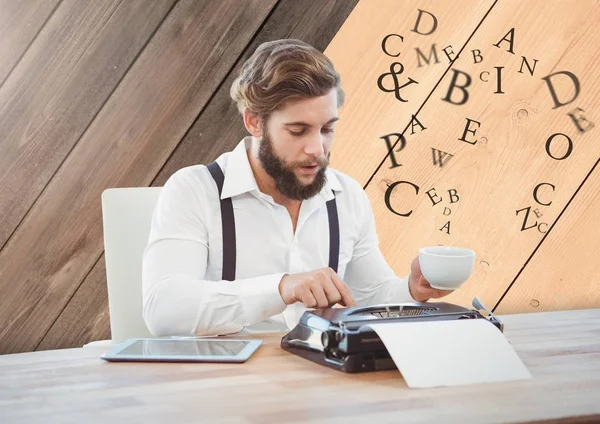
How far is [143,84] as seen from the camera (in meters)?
2.59

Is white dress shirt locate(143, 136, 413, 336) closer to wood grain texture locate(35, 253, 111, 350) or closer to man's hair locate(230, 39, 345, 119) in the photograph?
man's hair locate(230, 39, 345, 119)

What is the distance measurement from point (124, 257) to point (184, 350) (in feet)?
1.79

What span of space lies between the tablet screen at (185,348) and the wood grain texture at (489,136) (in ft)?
4.53

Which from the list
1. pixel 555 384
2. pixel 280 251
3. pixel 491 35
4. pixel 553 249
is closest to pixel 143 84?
pixel 280 251

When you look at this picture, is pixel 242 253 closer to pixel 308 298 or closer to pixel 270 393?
pixel 308 298

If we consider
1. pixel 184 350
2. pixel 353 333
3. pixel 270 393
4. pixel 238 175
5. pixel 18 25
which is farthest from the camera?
pixel 18 25

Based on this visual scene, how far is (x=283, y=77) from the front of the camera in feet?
6.45

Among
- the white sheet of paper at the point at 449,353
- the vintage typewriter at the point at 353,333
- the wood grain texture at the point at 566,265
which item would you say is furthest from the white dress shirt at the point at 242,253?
the wood grain texture at the point at 566,265

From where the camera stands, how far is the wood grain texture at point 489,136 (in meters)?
2.79

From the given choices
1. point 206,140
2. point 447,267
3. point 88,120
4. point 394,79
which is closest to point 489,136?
point 394,79

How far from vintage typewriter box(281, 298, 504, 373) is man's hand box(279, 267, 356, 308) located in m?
0.07

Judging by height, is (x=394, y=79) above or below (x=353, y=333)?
above

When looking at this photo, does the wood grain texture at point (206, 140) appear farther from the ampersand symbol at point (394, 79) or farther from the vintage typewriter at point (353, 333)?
the vintage typewriter at point (353, 333)

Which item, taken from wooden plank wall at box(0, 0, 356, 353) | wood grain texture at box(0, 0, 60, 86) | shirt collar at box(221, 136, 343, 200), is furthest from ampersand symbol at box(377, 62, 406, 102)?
wood grain texture at box(0, 0, 60, 86)
